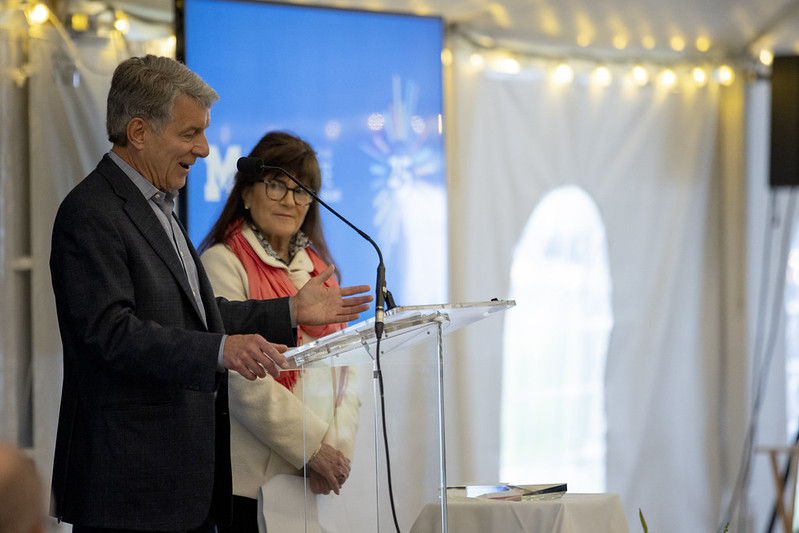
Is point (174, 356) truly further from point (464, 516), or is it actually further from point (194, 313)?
point (464, 516)

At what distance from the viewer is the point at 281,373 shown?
2.14 m

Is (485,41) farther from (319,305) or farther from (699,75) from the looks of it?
(319,305)

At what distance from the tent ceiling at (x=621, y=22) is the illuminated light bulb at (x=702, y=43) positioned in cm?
1

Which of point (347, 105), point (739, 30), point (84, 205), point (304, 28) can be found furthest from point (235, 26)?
point (739, 30)

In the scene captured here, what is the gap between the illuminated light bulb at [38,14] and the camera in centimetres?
324

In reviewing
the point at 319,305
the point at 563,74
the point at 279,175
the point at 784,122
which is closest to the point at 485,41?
the point at 563,74

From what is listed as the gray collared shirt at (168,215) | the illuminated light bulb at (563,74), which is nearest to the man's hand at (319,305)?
the gray collared shirt at (168,215)

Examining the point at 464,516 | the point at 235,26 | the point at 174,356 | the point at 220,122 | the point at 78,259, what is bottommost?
the point at 464,516

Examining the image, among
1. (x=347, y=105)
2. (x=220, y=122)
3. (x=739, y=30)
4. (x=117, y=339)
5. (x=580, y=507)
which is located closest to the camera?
(x=117, y=339)

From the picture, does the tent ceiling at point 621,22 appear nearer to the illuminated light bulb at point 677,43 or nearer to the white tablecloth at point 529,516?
the illuminated light bulb at point 677,43

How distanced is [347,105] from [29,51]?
1.19m

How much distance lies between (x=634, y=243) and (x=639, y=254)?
63 millimetres

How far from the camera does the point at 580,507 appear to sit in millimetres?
2320

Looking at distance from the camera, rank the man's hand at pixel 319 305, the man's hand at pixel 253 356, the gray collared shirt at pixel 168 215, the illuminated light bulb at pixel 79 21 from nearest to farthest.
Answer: the man's hand at pixel 253 356, the gray collared shirt at pixel 168 215, the man's hand at pixel 319 305, the illuminated light bulb at pixel 79 21
